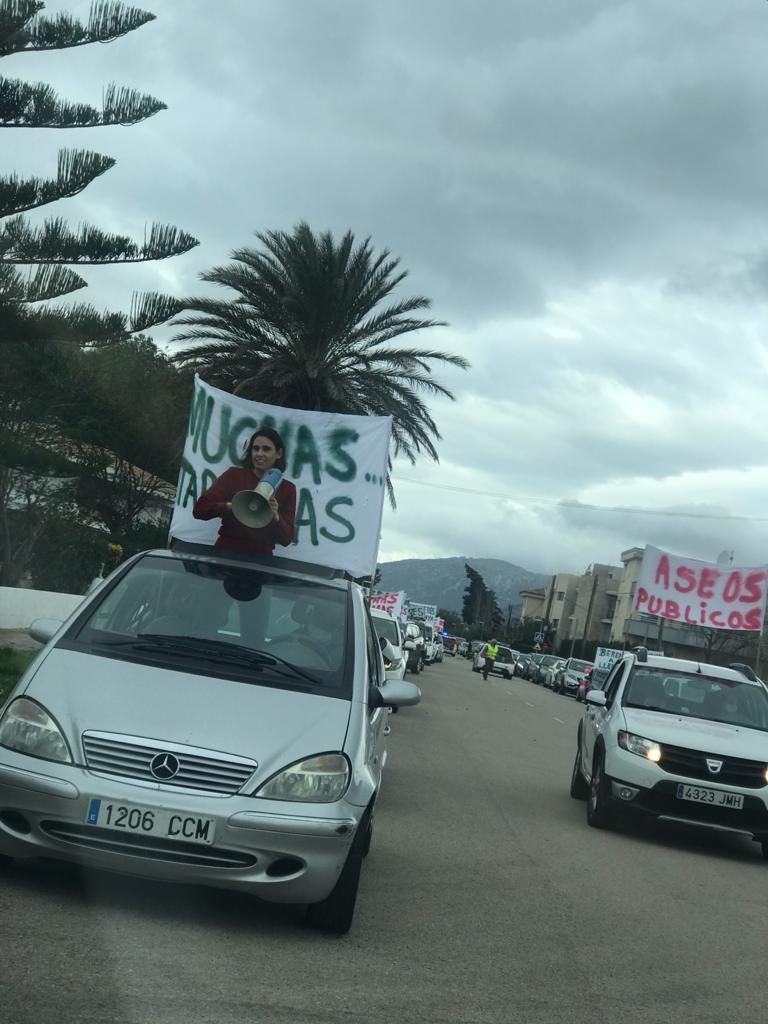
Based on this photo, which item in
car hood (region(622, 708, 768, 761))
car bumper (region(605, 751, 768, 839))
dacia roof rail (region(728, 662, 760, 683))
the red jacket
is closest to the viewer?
the red jacket

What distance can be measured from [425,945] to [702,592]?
50.0 feet

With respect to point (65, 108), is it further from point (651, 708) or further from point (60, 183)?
point (651, 708)

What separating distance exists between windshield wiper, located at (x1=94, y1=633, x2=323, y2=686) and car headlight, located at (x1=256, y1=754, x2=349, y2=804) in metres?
0.63

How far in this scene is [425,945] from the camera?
593 centimetres

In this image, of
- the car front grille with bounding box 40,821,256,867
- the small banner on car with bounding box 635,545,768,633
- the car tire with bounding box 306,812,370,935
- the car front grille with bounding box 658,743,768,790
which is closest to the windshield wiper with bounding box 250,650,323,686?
the car tire with bounding box 306,812,370,935

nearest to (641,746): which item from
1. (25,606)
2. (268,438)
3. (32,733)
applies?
(268,438)

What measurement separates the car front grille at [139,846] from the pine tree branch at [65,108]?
1205cm

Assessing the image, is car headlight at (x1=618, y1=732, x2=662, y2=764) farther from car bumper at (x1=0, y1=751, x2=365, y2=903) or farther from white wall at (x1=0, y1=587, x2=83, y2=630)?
white wall at (x1=0, y1=587, x2=83, y2=630)

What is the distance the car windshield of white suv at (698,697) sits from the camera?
37.4 feet

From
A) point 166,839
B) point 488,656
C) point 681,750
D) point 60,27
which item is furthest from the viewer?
point 488,656

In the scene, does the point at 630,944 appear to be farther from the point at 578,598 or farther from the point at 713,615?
the point at 578,598

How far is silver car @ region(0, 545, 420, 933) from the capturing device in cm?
536

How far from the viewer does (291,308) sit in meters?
26.9

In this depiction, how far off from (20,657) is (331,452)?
980 cm
